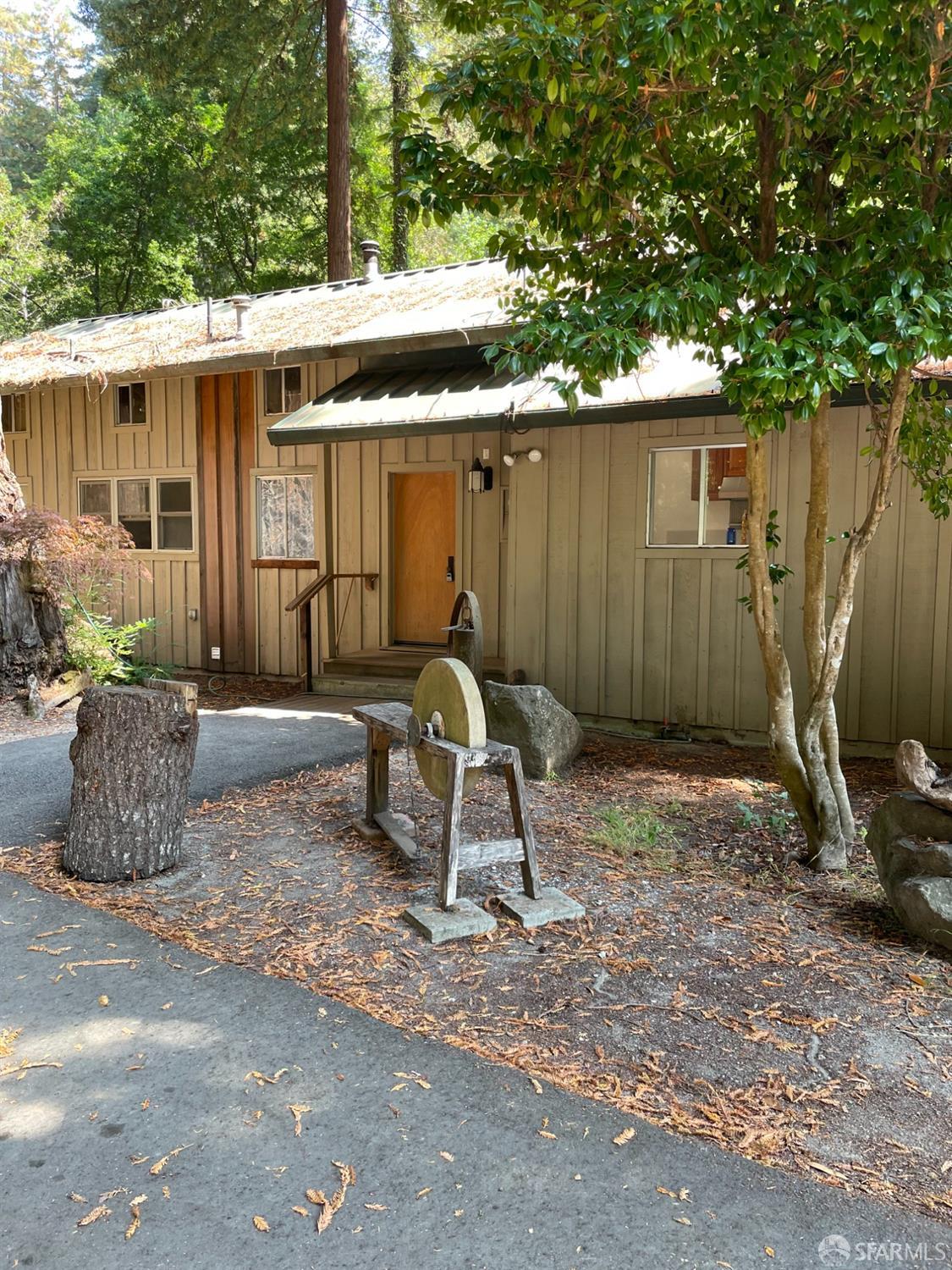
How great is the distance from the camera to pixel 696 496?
7.38 metres

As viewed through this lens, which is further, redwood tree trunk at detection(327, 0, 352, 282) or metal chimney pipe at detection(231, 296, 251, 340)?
redwood tree trunk at detection(327, 0, 352, 282)

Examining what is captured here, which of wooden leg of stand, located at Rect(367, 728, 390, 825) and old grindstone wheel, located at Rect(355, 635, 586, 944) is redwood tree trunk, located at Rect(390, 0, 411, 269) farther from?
A: old grindstone wheel, located at Rect(355, 635, 586, 944)

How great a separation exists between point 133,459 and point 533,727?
25.5ft

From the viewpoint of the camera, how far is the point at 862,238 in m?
3.87

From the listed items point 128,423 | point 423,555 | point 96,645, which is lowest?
point 96,645

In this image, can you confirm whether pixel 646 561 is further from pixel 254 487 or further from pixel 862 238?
pixel 254 487

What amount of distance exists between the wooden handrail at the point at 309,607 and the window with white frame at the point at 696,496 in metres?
3.76

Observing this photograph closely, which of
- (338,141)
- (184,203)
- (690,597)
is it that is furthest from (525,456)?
(184,203)

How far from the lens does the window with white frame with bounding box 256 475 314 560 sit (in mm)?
10664

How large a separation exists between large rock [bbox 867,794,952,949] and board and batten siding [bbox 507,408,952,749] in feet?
9.44

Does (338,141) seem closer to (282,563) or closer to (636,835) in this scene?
(282,563)

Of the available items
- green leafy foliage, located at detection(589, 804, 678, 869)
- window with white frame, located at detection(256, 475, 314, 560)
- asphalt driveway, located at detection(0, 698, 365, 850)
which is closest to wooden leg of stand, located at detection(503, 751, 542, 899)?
green leafy foliage, located at detection(589, 804, 678, 869)

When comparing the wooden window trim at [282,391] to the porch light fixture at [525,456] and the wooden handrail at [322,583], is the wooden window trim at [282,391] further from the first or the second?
the porch light fixture at [525,456]

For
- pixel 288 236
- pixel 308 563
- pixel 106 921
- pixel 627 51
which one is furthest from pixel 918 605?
pixel 288 236
